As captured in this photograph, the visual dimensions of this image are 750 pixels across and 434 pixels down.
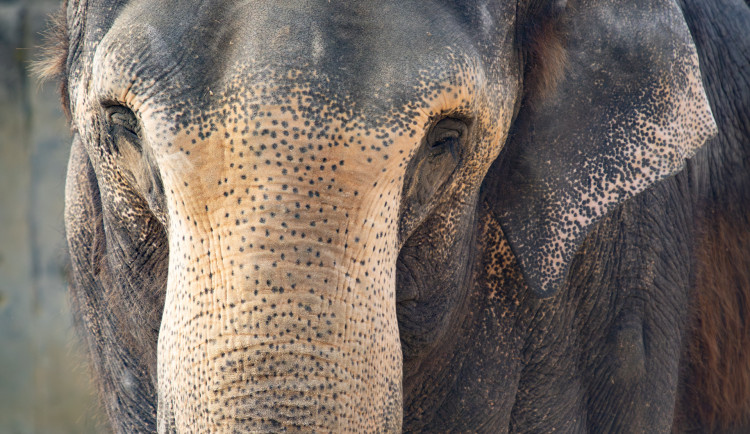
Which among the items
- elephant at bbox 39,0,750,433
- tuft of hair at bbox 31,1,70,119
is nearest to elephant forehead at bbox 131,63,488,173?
elephant at bbox 39,0,750,433

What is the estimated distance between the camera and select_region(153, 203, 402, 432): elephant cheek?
4.24 feet

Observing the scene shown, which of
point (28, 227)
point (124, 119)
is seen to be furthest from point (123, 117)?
point (28, 227)

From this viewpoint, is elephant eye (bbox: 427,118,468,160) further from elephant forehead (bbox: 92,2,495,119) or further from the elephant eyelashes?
the elephant eyelashes

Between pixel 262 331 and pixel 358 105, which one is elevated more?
pixel 358 105

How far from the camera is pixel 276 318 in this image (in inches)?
50.9

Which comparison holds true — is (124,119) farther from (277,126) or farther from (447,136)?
(447,136)

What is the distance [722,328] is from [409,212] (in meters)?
1.54

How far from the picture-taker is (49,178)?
18.1 ft

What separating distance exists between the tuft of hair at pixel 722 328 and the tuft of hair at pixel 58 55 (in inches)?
68.8

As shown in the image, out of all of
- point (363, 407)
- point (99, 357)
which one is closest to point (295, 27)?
point (363, 407)

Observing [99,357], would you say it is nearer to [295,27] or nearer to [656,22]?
[295,27]

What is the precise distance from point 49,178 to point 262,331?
458 centimetres

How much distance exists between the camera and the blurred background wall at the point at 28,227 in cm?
541

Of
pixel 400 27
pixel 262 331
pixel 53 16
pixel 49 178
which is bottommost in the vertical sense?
pixel 262 331
